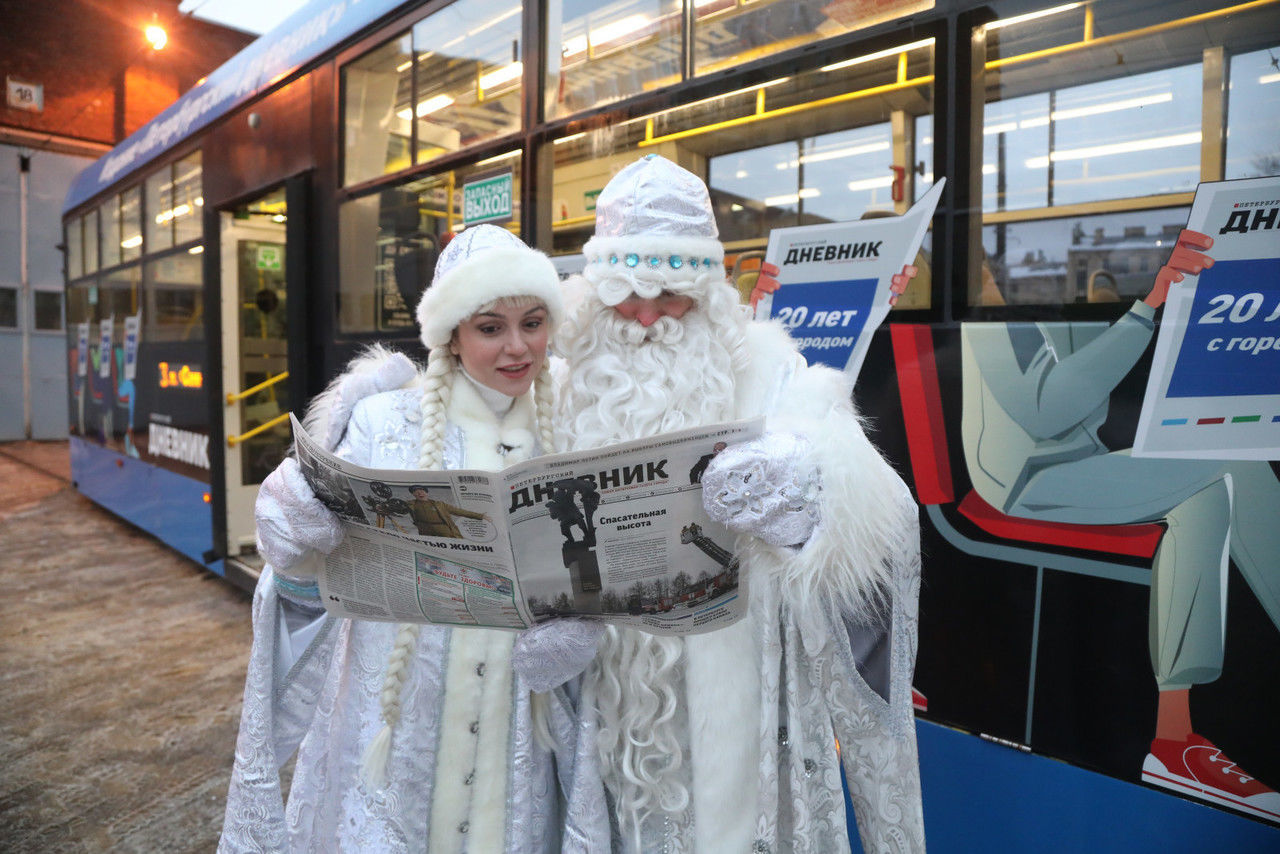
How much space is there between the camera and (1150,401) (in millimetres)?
1622

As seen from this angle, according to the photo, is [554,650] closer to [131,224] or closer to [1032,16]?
[1032,16]

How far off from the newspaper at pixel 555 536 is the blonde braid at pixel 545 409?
340 mm

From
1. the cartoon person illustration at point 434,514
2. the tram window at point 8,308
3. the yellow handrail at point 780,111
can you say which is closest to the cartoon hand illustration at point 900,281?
the yellow handrail at point 780,111

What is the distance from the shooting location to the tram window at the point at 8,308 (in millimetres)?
15070

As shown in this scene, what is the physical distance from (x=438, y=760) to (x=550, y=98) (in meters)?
2.19

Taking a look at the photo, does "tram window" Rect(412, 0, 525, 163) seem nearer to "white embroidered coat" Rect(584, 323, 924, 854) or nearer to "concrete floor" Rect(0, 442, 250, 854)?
"white embroidered coat" Rect(584, 323, 924, 854)

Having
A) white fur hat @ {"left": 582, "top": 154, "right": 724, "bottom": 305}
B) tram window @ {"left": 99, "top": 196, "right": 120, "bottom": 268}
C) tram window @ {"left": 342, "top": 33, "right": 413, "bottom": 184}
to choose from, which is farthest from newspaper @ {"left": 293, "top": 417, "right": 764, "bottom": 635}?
tram window @ {"left": 99, "top": 196, "right": 120, "bottom": 268}

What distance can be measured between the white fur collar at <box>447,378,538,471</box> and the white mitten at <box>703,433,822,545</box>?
1.55 feet

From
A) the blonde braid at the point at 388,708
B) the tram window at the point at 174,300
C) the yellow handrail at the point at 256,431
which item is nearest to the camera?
the blonde braid at the point at 388,708

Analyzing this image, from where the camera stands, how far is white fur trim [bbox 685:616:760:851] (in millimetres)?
1433

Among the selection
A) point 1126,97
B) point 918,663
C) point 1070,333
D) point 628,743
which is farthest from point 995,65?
point 628,743

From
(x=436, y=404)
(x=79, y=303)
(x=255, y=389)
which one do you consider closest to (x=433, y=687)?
(x=436, y=404)

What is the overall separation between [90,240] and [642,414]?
8.32 metres

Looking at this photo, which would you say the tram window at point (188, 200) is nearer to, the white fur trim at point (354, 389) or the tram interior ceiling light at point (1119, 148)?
the white fur trim at point (354, 389)
